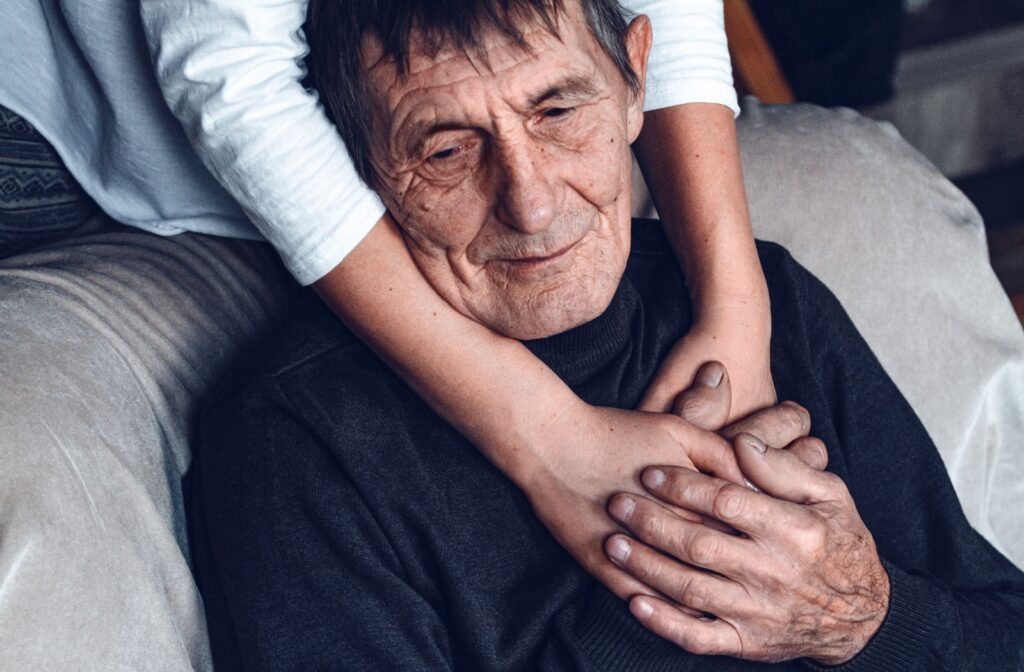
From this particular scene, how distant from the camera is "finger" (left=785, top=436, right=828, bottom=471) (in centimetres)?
129

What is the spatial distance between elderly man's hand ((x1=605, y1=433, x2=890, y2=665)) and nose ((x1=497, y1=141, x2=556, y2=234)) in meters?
0.30

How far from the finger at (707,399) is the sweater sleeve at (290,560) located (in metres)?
0.37

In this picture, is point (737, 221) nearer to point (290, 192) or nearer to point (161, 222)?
point (290, 192)

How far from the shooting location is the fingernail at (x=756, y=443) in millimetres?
1210

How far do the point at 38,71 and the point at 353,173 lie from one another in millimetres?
452

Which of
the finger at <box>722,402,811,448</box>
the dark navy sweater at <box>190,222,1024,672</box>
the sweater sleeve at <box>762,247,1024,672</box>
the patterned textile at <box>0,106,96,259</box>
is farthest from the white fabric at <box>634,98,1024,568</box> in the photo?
the patterned textile at <box>0,106,96,259</box>

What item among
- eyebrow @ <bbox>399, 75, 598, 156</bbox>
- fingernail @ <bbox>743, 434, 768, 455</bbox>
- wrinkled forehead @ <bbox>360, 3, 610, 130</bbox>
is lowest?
fingernail @ <bbox>743, 434, 768, 455</bbox>

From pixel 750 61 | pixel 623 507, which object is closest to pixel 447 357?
pixel 623 507

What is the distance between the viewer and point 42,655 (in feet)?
3.17

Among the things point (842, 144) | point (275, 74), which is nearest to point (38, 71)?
point (275, 74)

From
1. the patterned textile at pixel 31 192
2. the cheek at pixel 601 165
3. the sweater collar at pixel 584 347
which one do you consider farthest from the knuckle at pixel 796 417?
the patterned textile at pixel 31 192

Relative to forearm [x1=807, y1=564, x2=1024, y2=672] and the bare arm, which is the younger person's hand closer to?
the bare arm

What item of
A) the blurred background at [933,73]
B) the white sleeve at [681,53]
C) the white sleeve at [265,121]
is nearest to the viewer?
the white sleeve at [265,121]

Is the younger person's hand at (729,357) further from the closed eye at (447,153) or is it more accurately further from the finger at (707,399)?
the closed eye at (447,153)
